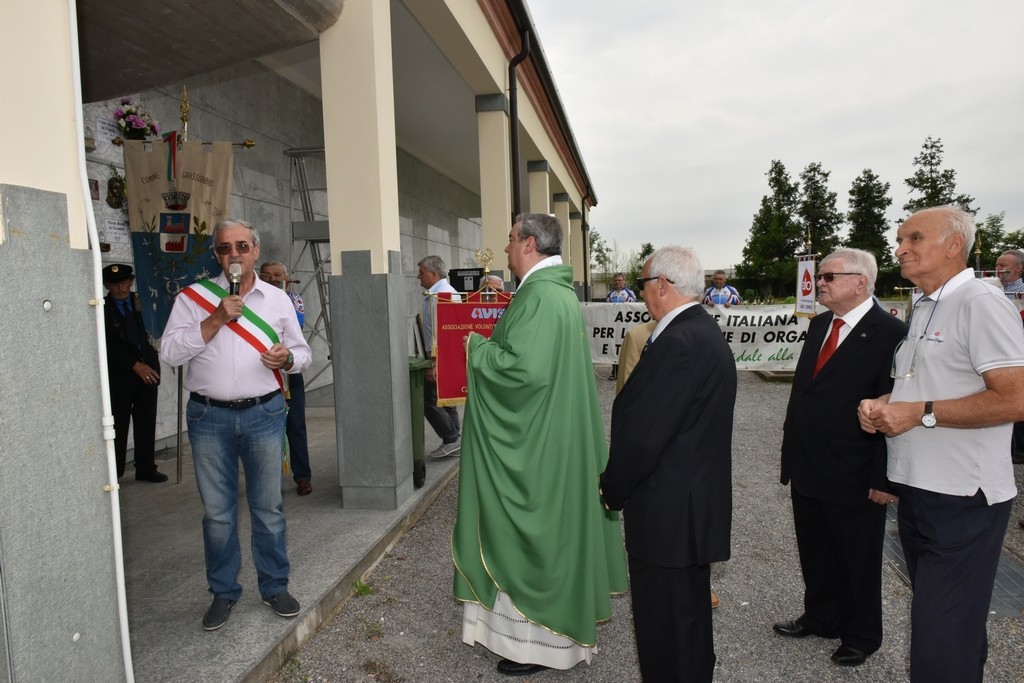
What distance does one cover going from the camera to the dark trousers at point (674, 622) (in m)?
2.48

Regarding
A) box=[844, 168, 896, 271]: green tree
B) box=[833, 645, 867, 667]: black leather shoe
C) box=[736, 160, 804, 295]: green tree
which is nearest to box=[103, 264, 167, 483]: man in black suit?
box=[833, 645, 867, 667]: black leather shoe

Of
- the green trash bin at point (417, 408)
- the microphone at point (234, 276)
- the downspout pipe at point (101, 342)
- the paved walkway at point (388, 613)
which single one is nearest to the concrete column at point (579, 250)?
the green trash bin at point (417, 408)

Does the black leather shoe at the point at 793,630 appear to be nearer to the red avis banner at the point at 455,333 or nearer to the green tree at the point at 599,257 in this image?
the red avis banner at the point at 455,333

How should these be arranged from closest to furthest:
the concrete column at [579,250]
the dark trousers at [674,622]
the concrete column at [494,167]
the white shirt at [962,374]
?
1. the white shirt at [962,374]
2. the dark trousers at [674,622]
3. the concrete column at [494,167]
4. the concrete column at [579,250]

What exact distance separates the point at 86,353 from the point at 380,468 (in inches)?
126

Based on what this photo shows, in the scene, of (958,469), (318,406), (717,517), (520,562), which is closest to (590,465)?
(520,562)

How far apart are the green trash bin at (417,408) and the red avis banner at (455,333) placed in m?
0.22

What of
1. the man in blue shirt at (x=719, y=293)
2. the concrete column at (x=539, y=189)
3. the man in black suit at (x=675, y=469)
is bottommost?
the man in black suit at (x=675, y=469)

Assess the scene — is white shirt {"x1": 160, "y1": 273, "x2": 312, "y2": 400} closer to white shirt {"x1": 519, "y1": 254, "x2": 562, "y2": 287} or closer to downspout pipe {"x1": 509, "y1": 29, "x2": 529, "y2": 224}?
white shirt {"x1": 519, "y1": 254, "x2": 562, "y2": 287}

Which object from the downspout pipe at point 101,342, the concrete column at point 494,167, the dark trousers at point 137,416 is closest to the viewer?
the downspout pipe at point 101,342

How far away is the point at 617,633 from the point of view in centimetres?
362

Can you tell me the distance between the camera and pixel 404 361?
540 centimetres

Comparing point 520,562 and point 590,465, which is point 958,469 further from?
point 520,562

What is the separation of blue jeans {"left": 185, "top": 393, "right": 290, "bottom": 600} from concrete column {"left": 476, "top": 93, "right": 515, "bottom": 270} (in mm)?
6014
